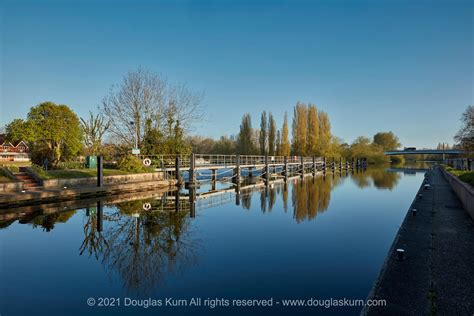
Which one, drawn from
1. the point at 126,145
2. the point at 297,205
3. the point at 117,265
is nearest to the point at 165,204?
the point at 297,205

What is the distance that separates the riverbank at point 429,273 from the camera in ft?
12.5

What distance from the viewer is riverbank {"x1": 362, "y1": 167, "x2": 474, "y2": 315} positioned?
3.80 m

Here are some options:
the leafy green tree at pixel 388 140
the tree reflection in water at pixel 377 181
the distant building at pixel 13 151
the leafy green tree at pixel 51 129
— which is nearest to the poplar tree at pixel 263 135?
the tree reflection in water at pixel 377 181

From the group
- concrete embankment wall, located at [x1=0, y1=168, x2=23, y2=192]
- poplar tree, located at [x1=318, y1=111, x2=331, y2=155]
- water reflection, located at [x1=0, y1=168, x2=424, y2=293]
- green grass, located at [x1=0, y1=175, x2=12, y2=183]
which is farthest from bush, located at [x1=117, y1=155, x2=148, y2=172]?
poplar tree, located at [x1=318, y1=111, x2=331, y2=155]

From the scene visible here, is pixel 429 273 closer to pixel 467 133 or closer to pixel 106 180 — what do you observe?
pixel 106 180

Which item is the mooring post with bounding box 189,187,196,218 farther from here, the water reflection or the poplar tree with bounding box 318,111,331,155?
the poplar tree with bounding box 318,111,331,155

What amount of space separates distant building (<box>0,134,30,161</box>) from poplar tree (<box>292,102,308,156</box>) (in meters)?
44.9

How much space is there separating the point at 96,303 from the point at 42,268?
240cm

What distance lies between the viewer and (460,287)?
171 inches

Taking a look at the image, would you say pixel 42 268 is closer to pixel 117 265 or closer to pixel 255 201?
→ pixel 117 265

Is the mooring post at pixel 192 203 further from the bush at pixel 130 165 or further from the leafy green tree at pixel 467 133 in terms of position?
the leafy green tree at pixel 467 133

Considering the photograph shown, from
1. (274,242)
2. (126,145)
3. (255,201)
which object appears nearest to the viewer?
(274,242)

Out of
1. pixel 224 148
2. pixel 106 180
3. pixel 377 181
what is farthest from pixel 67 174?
pixel 224 148

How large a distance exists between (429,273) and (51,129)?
136 ft
